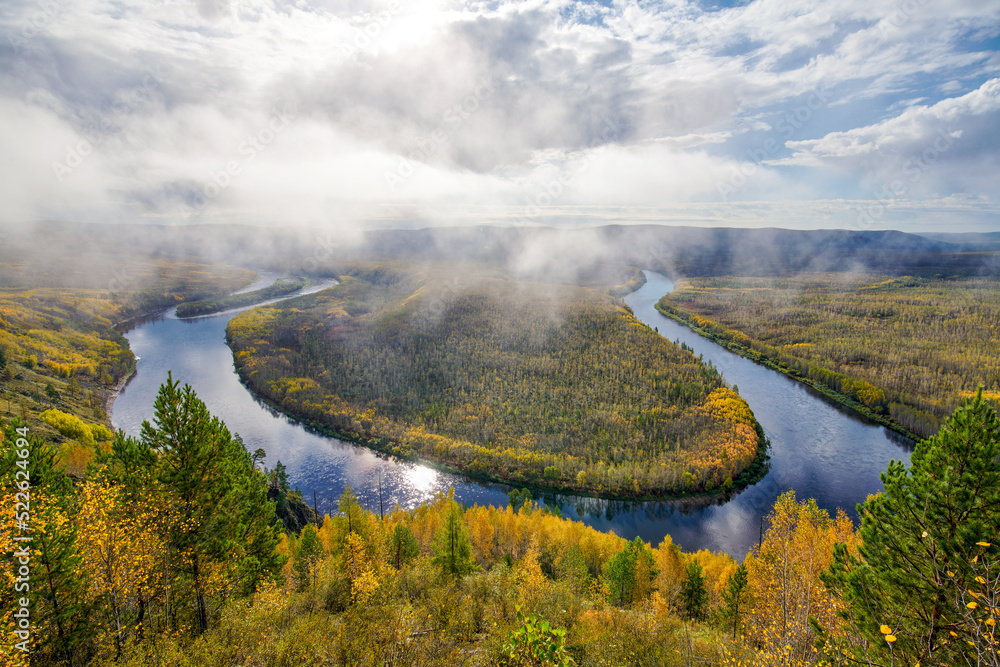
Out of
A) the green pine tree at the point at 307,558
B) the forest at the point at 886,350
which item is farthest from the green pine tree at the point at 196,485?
the forest at the point at 886,350

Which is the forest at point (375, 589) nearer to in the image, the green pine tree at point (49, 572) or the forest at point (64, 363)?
the green pine tree at point (49, 572)

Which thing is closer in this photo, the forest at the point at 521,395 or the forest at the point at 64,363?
the forest at the point at 64,363

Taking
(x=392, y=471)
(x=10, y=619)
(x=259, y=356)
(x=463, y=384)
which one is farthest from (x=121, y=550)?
(x=259, y=356)

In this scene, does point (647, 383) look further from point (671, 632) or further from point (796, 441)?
point (671, 632)

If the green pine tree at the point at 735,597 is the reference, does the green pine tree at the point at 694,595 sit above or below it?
below

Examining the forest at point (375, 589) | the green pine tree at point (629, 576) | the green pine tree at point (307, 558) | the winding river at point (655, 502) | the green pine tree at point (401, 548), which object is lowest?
the winding river at point (655, 502)

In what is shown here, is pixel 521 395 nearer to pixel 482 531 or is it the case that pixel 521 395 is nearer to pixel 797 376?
pixel 482 531
